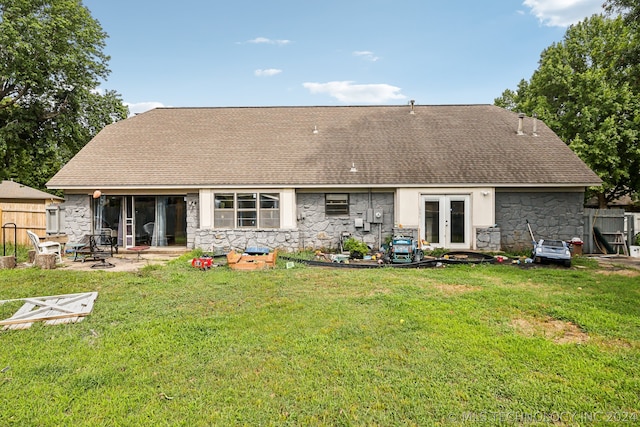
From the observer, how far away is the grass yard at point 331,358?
2.98m

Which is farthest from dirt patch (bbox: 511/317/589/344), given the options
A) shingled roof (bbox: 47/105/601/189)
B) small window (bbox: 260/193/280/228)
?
small window (bbox: 260/193/280/228)

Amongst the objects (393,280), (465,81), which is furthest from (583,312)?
(465,81)

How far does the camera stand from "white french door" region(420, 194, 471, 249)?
11.8 meters

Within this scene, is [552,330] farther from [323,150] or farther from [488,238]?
[323,150]

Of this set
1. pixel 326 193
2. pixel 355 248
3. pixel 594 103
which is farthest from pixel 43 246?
pixel 594 103

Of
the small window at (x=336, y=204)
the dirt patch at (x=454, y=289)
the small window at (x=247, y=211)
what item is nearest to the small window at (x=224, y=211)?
the small window at (x=247, y=211)

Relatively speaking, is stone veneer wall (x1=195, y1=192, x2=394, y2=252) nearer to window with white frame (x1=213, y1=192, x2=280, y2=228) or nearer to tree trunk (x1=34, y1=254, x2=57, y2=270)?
window with white frame (x1=213, y1=192, x2=280, y2=228)

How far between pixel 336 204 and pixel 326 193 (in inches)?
21.0

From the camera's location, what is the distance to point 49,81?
50.0ft

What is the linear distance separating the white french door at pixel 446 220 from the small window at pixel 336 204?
2629mm

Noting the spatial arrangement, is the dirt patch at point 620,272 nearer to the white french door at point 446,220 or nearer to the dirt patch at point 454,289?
the white french door at point 446,220

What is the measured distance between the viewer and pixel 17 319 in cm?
501

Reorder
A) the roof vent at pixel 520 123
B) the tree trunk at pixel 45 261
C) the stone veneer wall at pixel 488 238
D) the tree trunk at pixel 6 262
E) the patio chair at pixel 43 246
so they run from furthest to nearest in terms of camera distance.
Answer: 1. the roof vent at pixel 520 123
2. the stone veneer wall at pixel 488 238
3. the patio chair at pixel 43 246
4. the tree trunk at pixel 45 261
5. the tree trunk at pixel 6 262

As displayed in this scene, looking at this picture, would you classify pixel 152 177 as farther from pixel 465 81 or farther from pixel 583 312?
pixel 465 81
